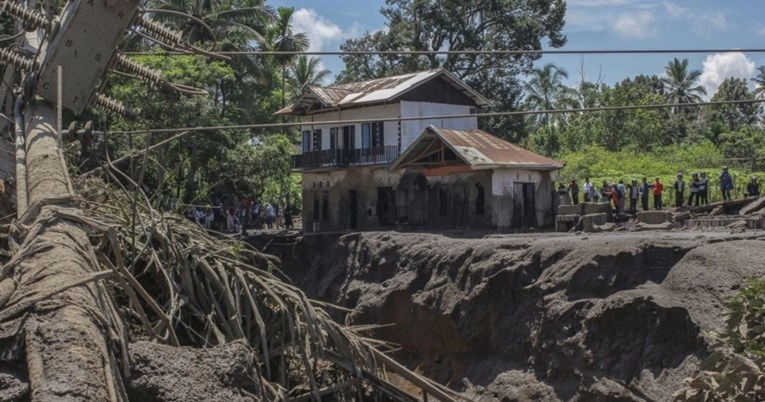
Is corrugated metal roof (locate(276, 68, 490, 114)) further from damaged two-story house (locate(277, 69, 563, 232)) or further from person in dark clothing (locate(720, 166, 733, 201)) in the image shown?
person in dark clothing (locate(720, 166, 733, 201))

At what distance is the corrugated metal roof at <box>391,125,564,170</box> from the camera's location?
1341 inches

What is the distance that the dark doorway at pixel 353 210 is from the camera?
4169 centimetres

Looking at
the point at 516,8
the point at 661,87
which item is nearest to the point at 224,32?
the point at 516,8

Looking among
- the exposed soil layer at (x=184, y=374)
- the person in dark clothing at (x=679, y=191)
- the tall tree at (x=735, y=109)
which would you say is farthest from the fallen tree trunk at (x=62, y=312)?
the tall tree at (x=735, y=109)

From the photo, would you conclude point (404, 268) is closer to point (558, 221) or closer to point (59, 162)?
point (558, 221)

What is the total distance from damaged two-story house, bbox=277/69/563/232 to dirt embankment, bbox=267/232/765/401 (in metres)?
7.16

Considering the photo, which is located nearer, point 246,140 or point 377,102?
point 377,102

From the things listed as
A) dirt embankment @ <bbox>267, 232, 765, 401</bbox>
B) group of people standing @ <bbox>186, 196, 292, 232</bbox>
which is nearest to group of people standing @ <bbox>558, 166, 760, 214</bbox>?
dirt embankment @ <bbox>267, 232, 765, 401</bbox>

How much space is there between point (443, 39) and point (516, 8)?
4104 mm

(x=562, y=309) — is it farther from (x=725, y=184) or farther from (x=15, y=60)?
(x=15, y=60)

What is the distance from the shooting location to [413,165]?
37000 mm

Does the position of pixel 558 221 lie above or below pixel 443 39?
below

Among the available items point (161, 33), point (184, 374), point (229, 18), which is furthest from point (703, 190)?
point (184, 374)

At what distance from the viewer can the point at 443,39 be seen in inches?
2035
